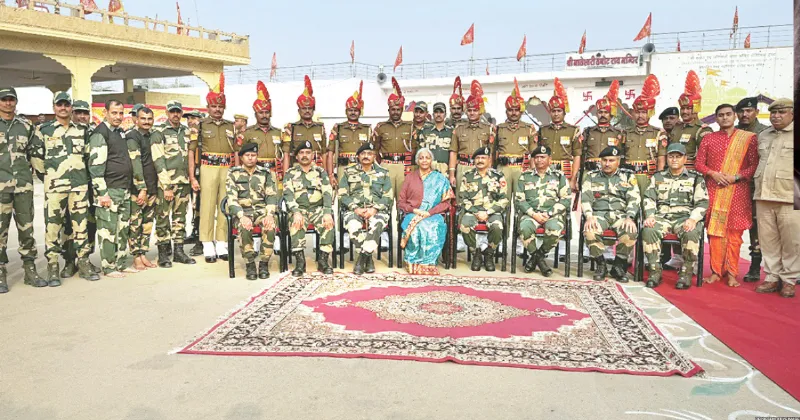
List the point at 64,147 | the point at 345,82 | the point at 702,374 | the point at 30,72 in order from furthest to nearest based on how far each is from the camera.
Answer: the point at 345,82 < the point at 30,72 < the point at 64,147 < the point at 702,374

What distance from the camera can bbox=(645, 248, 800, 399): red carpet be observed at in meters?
3.28

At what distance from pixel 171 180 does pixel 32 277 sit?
58.0 inches

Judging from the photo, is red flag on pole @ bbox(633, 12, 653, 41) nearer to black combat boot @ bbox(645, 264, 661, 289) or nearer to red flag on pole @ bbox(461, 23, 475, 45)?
red flag on pole @ bbox(461, 23, 475, 45)

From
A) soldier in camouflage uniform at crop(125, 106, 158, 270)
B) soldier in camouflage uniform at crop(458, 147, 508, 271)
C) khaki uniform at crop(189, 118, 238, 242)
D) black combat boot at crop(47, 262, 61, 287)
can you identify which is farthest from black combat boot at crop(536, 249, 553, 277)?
black combat boot at crop(47, 262, 61, 287)

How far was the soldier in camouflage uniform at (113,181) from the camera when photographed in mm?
5195

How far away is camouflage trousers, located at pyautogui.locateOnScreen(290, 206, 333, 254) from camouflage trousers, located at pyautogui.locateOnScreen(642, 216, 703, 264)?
289 centimetres

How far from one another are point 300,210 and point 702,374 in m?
3.74

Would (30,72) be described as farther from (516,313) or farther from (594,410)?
(594,410)

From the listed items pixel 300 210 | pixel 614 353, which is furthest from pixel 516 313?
pixel 300 210

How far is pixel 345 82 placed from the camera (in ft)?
→ 76.5

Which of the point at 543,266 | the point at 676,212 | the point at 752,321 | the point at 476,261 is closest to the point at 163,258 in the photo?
the point at 476,261

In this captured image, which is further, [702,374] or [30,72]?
[30,72]

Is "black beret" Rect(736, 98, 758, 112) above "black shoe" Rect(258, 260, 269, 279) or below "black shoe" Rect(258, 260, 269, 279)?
above

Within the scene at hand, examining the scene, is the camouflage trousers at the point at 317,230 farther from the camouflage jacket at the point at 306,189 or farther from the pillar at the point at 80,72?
the pillar at the point at 80,72
